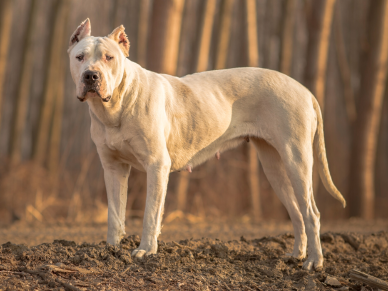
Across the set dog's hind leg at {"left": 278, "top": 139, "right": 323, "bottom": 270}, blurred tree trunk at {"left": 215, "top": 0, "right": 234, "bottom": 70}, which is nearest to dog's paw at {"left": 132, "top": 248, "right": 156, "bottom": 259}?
dog's hind leg at {"left": 278, "top": 139, "right": 323, "bottom": 270}

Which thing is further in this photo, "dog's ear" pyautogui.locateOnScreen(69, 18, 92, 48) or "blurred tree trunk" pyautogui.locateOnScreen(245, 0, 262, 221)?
"blurred tree trunk" pyautogui.locateOnScreen(245, 0, 262, 221)

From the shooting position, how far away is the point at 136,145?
4.09 meters

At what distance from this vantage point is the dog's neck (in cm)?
411

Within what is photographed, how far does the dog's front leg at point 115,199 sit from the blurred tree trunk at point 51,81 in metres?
7.41

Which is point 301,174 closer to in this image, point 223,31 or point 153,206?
point 153,206

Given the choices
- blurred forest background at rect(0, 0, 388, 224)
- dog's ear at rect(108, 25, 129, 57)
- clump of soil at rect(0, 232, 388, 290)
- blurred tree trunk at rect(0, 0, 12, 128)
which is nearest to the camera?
clump of soil at rect(0, 232, 388, 290)

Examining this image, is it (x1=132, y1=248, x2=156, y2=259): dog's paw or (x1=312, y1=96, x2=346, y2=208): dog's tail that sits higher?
(x1=312, y1=96, x2=346, y2=208): dog's tail

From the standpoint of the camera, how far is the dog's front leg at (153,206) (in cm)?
406

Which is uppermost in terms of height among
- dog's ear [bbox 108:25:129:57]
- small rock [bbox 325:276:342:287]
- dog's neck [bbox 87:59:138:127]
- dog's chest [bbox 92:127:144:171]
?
dog's ear [bbox 108:25:129:57]

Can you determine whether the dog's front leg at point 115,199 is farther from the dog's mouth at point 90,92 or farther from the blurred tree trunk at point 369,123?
the blurred tree trunk at point 369,123

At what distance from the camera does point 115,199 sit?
4.49 m

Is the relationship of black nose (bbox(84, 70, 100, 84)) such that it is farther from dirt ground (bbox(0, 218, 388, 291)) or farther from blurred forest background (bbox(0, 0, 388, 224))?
blurred forest background (bbox(0, 0, 388, 224))

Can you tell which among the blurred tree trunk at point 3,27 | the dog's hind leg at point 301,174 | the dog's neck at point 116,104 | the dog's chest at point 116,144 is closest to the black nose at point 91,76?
the dog's neck at point 116,104

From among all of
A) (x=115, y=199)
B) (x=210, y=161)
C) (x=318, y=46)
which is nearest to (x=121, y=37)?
(x=115, y=199)
